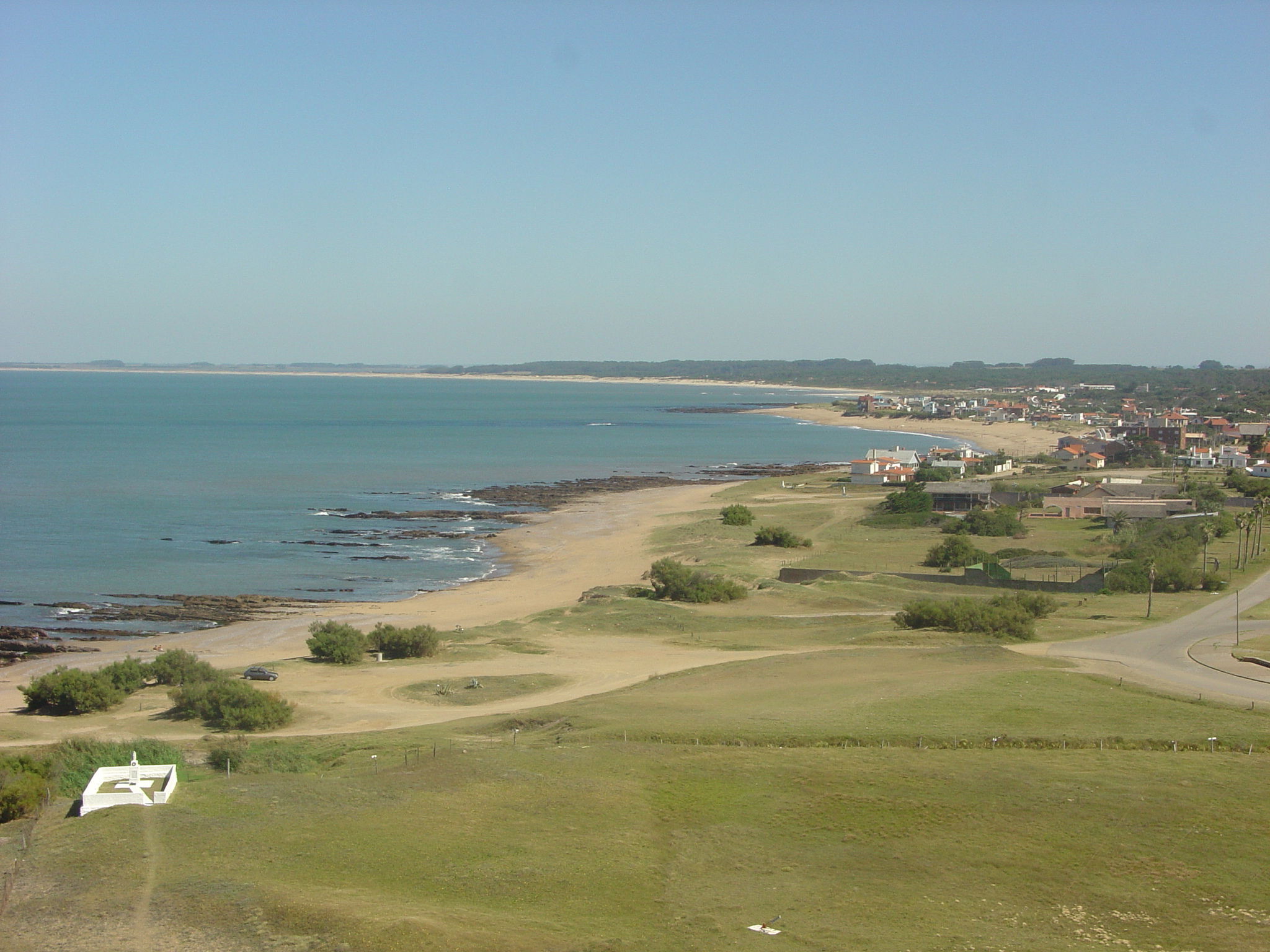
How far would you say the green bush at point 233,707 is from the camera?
29828 millimetres

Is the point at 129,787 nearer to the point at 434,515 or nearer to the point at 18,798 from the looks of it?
the point at 18,798

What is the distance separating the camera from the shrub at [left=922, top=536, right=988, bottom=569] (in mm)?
53812

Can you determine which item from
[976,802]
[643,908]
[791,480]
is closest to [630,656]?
[976,802]

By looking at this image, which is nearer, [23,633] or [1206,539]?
[23,633]

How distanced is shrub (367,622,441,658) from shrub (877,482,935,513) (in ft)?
132

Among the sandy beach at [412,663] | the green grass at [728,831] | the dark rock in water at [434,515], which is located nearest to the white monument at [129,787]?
the green grass at [728,831]

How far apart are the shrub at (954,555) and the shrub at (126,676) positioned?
35625 millimetres

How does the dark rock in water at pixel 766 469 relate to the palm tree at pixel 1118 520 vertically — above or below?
below

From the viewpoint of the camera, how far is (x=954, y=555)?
54031mm

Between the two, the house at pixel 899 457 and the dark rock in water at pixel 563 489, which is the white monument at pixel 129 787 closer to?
the dark rock in water at pixel 563 489

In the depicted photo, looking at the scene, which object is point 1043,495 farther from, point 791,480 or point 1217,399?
point 1217,399

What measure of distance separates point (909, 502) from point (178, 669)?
4877cm

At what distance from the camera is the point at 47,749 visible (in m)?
26.2

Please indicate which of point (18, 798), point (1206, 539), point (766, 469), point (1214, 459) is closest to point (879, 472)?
point (766, 469)
